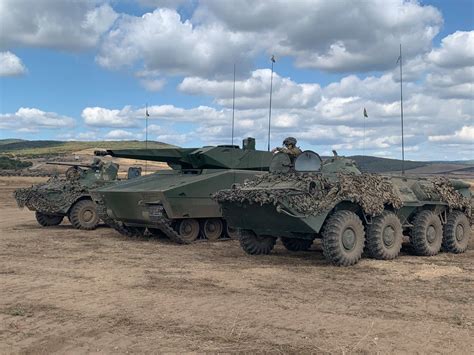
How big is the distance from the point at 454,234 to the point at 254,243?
14.3 ft

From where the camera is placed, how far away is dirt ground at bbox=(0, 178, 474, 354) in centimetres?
565

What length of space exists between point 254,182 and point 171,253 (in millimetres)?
2392

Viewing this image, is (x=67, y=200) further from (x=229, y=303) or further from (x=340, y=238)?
(x=229, y=303)

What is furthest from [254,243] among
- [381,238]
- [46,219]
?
[46,219]

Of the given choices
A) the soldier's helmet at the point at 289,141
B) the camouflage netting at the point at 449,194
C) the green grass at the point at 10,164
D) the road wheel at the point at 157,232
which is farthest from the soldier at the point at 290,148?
the green grass at the point at 10,164

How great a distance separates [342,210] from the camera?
1070cm

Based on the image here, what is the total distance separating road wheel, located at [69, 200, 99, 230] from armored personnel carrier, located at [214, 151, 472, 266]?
7.47 meters

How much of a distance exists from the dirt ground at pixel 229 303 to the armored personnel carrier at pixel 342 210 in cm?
41

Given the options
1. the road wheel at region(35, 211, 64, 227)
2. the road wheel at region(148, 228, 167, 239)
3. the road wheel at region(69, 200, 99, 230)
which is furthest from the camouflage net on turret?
the road wheel at region(35, 211, 64, 227)

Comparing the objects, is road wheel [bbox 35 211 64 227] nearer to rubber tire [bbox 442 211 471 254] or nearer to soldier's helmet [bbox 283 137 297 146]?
soldier's helmet [bbox 283 137 297 146]

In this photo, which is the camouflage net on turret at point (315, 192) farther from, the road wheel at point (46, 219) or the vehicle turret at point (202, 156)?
the road wheel at point (46, 219)

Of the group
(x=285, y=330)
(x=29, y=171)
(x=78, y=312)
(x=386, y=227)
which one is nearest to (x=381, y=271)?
(x=386, y=227)

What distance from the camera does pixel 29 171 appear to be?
55250 mm

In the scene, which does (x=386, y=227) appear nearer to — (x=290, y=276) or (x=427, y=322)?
(x=290, y=276)
